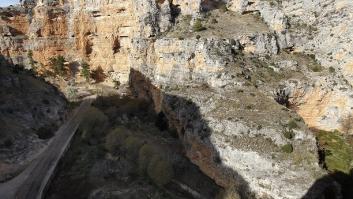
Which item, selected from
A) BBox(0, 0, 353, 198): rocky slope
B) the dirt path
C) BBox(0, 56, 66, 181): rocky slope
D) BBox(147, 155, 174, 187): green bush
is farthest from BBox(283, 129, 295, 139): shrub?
BBox(0, 56, 66, 181): rocky slope

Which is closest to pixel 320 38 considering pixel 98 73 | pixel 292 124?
pixel 292 124

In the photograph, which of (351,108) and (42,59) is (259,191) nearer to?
(351,108)

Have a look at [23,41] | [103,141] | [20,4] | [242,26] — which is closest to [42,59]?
[23,41]

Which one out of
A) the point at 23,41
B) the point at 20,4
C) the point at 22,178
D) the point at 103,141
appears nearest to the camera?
the point at 22,178

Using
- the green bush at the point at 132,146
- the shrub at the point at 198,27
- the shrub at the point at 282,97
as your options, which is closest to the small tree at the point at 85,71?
the shrub at the point at 198,27

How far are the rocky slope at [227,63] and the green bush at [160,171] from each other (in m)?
7.69

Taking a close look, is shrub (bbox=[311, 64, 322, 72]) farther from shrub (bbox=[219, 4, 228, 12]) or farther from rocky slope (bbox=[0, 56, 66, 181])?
rocky slope (bbox=[0, 56, 66, 181])

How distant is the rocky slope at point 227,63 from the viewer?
62875 mm

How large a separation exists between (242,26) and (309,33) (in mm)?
13938

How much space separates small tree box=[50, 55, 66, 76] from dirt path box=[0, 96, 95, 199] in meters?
29.1

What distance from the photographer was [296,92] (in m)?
79.8

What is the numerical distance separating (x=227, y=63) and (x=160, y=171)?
28.4 m

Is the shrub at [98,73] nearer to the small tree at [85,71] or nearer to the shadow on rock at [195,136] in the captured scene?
the small tree at [85,71]

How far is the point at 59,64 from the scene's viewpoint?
100 metres
